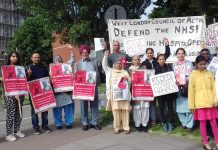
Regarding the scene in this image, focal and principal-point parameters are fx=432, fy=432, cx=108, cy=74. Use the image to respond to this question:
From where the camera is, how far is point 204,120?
26.3 ft

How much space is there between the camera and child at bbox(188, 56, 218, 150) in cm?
792

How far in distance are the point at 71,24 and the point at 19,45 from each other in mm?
24632

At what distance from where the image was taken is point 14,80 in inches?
374

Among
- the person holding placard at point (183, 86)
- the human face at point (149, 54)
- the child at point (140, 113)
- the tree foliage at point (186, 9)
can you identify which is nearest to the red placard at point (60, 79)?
the child at point (140, 113)

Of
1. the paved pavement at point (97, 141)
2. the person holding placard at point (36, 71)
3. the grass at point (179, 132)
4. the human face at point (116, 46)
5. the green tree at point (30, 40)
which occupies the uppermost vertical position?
the green tree at point (30, 40)

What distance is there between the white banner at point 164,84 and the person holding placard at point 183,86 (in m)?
0.11

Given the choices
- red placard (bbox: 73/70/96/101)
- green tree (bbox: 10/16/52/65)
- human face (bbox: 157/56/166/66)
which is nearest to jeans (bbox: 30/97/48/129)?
red placard (bbox: 73/70/96/101)

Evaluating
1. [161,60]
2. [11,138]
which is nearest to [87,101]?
[11,138]

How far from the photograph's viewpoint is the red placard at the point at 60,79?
33.3ft

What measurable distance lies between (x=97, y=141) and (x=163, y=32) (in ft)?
13.1

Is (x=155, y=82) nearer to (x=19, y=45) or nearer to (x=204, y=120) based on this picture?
(x=204, y=120)

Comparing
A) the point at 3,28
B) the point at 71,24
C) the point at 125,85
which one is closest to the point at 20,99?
the point at 125,85

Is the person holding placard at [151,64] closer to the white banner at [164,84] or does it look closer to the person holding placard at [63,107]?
the white banner at [164,84]

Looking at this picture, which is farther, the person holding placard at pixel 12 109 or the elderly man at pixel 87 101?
the elderly man at pixel 87 101
